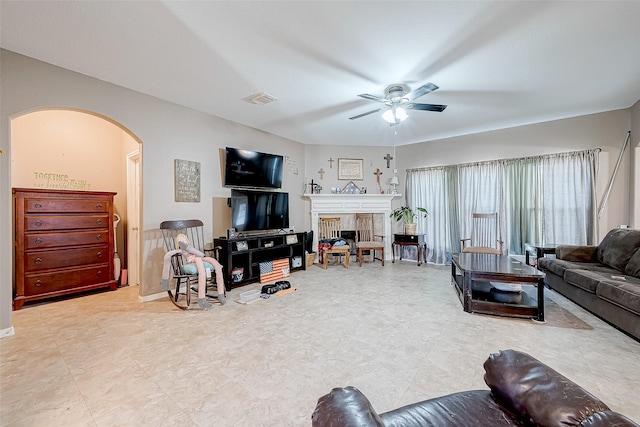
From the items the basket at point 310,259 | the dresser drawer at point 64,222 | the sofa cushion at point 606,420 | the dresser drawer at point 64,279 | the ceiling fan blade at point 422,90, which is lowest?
the basket at point 310,259

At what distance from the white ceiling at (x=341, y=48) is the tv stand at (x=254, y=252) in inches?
79.5

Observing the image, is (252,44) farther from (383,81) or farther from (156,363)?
(156,363)

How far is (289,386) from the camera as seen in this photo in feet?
5.76

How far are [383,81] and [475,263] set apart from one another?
2.48m

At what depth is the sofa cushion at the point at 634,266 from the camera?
2.91 meters

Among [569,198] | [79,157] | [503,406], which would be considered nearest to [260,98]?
[79,157]

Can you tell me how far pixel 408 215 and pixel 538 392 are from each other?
5.15 meters

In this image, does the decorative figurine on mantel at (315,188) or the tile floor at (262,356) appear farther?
the decorative figurine on mantel at (315,188)

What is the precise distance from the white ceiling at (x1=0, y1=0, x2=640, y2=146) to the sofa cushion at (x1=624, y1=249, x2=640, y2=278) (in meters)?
2.04

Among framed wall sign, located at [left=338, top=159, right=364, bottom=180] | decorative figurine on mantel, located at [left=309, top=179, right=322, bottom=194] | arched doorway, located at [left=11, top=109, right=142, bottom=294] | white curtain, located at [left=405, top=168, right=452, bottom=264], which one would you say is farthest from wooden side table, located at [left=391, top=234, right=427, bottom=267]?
arched doorway, located at [left=11, top=109, right=142, bottom=294]

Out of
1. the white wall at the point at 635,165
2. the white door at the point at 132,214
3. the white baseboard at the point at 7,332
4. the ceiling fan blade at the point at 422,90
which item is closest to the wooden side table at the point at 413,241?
the white wall at the point at 635,165

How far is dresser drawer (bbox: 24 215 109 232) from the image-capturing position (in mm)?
3121

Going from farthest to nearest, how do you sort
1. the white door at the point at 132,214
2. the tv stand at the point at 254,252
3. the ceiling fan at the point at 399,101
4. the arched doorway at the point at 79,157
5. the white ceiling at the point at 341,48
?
→ the white door at the point at 132,214 → the tv stand at the point at 254,252 → the arched doorway at the point at 79,157 → the ceiling fan at the point at 399,101 → the white ceiling at the point at 341,48

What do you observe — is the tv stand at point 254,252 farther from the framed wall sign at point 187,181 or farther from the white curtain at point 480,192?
the white curtain at point 480,192
